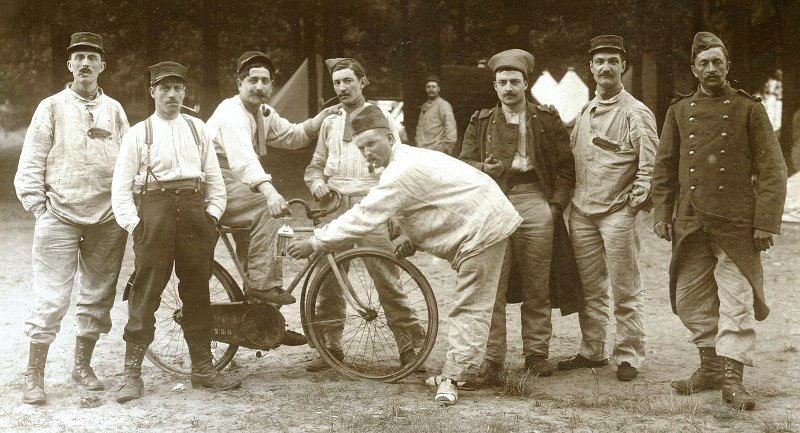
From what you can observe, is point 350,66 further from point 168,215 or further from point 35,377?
point 35,377

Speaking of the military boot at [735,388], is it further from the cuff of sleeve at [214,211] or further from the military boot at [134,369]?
the military boot at [134,369]

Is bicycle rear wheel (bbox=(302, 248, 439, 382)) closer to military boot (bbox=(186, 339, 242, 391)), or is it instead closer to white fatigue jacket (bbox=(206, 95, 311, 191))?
military boot (bbox=(186, 339, 242, 391))

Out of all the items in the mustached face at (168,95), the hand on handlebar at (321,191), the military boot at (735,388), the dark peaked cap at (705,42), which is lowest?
the military boot at (735,388)

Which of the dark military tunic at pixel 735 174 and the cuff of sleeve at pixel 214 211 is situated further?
the cuff of sleeve at pixel 214 211

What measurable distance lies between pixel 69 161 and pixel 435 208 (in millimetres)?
2050

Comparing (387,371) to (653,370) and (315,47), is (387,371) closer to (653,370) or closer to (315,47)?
(653,370)

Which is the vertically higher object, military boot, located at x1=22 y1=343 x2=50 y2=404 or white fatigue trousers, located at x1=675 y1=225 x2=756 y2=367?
white fatigue trousers, located at x1=675 y1=225 x2=756 y2=367

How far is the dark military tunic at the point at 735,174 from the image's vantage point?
4395mm

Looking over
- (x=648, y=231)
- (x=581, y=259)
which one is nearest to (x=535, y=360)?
(x=581, y=259)

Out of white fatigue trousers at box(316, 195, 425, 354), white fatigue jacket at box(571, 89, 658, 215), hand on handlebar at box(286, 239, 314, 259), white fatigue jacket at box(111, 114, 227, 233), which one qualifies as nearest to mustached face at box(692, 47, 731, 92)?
white fatigue jacket at box(571, 89, 658, 215)

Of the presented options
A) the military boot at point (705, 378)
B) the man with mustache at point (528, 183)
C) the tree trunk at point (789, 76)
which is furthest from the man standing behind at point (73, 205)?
the tree trunk at point (789, 76)

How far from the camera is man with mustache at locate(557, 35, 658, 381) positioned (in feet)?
16.3

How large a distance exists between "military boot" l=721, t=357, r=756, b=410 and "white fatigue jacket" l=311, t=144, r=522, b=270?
1.31 meters

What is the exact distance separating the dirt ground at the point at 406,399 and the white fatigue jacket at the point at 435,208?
812 mm
